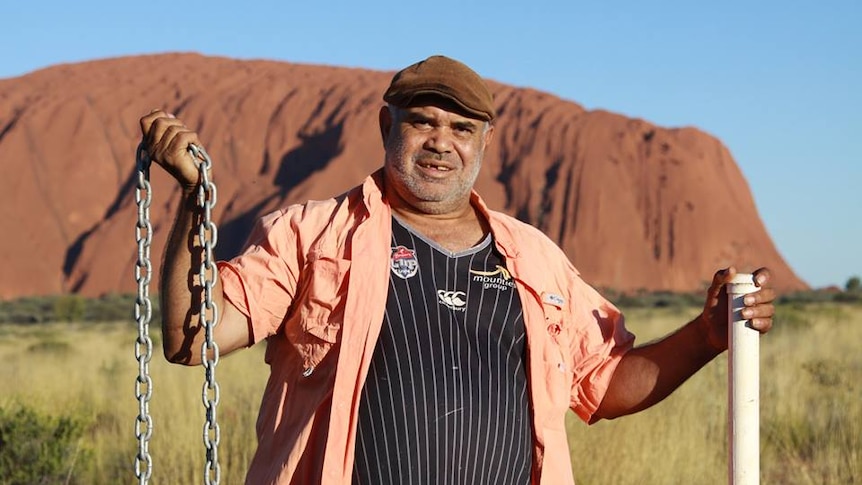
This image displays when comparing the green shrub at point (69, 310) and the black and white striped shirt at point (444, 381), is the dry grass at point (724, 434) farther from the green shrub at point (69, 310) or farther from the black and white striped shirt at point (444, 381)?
the green shrub at point (69, 310)

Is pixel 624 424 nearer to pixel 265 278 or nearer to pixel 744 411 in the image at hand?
pixel 744 411

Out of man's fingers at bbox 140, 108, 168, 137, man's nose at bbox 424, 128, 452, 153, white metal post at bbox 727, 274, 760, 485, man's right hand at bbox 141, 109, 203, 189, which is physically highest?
man's nose at bbox 424, 128, 452, 153

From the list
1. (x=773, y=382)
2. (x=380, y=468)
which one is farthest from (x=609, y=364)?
(x=773, y=382)

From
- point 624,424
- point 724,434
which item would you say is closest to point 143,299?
point 624,424

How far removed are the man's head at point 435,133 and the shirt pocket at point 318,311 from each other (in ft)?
1.08

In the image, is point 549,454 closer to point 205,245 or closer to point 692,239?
point 205,245

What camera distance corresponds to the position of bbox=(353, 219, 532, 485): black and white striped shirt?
280 centimetres

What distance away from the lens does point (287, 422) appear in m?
2.81

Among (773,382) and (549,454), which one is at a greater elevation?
(773,382)

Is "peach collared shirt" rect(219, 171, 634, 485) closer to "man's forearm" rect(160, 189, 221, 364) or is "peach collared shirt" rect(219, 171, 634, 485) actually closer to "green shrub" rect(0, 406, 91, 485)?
"man's forearm" rect(160, 189, 221, 364)

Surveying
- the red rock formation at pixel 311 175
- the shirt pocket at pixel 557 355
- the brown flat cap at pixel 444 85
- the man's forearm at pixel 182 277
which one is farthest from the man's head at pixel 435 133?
the red rock formation at pixel 311 175

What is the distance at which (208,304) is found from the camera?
2.51m

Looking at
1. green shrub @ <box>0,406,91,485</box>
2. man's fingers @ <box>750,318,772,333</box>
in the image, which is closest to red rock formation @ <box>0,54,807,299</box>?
green shrub @ <box>0,406,91,485</box>

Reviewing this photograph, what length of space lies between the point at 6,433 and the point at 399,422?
481cm
